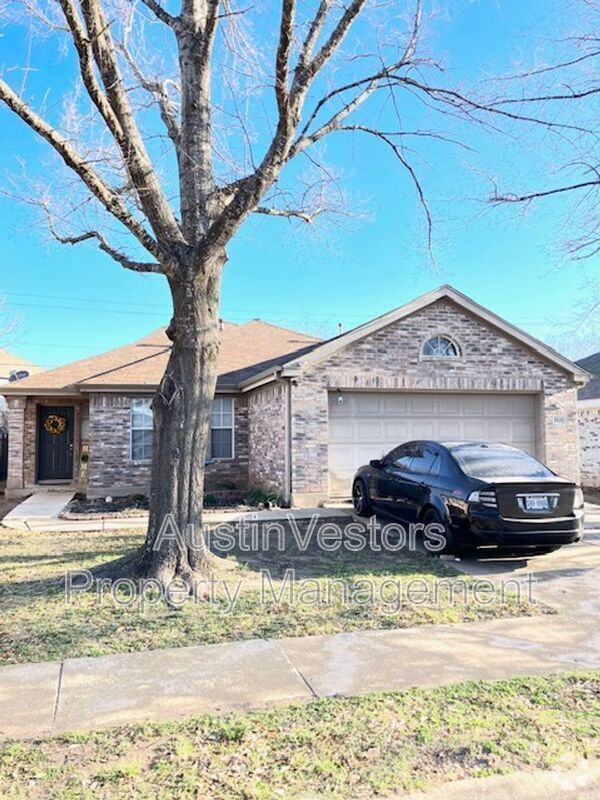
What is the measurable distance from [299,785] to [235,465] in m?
12.4

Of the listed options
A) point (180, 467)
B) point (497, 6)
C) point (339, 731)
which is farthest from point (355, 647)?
point (497, 6)

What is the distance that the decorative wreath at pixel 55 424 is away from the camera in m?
16.5

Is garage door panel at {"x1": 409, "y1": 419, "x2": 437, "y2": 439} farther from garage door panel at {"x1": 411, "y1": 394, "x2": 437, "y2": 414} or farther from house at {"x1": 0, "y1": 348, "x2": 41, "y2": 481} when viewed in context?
house at {"x1": 0, "y1": 348, "x2": 41, "y2": 481}

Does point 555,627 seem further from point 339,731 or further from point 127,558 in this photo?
point 127,558

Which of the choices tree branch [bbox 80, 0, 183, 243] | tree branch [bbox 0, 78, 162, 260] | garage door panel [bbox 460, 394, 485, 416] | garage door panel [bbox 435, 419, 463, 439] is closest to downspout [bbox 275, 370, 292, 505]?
garage door panel [bbox 435, 419, 463, 439]

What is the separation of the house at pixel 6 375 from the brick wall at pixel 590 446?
17121mm

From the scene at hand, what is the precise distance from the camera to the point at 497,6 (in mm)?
6887

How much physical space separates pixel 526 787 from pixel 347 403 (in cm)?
1026

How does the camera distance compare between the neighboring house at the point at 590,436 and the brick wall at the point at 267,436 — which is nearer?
the brick wall at the point at 267,436

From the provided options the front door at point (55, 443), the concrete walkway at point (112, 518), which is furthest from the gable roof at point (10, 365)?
the concrete walkway at point (112, 518)

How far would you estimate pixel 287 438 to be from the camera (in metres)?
12.2

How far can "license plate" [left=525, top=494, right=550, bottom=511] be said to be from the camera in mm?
7004

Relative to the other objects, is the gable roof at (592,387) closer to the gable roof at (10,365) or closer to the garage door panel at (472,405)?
Answer: the garage door panel at (472,405)

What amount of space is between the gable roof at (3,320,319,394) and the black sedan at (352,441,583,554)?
6114 millimetres
